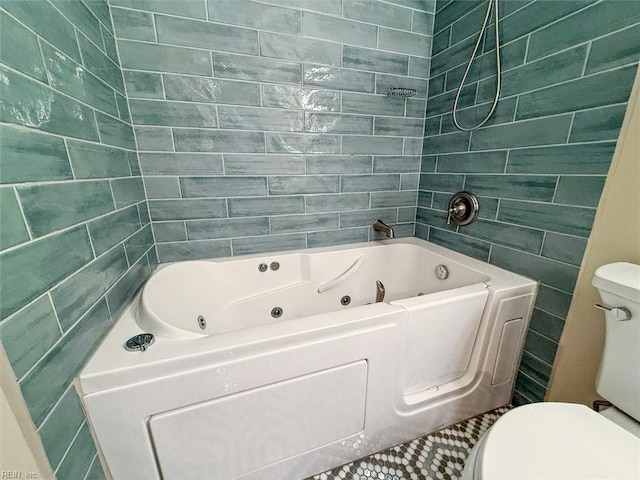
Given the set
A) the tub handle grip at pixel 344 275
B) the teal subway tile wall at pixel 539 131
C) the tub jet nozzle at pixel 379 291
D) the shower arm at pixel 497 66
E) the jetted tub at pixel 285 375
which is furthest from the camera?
the tub jet nozzle at pixel 379 291

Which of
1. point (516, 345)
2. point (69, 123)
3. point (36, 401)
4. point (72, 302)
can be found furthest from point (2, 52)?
point (516, 345)

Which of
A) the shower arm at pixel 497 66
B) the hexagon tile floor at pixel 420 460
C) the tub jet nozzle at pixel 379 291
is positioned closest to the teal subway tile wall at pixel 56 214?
the hexagon tile floor at pixel 420 460

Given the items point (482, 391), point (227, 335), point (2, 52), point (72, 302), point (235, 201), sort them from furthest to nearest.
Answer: point (235, 201) → point (482, 391) → point (227, 335) → point (72, 302) → point (2, 52)

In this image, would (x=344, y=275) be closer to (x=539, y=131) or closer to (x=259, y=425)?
(x=259, y=425)

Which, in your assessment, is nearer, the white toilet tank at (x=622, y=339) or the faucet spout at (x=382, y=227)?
the white toilet tank at (x=622, y=339)

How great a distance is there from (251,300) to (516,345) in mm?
1330

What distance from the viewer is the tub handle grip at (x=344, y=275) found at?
1595 millimetres

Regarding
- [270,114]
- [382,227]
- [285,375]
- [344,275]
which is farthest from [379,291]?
[270,114]

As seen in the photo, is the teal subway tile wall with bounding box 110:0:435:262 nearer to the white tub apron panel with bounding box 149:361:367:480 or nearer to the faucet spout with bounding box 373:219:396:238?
the faucet spout with bounding box 373:219:396:238

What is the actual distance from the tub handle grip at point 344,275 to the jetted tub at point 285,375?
1.68 ft

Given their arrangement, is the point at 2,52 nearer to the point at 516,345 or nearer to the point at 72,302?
the point at 72,302

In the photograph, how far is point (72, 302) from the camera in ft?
2.14

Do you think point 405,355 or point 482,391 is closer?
point 405,355

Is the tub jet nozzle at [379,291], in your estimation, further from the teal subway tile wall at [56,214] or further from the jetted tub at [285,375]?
the teal subway tile wall at [56,214]
